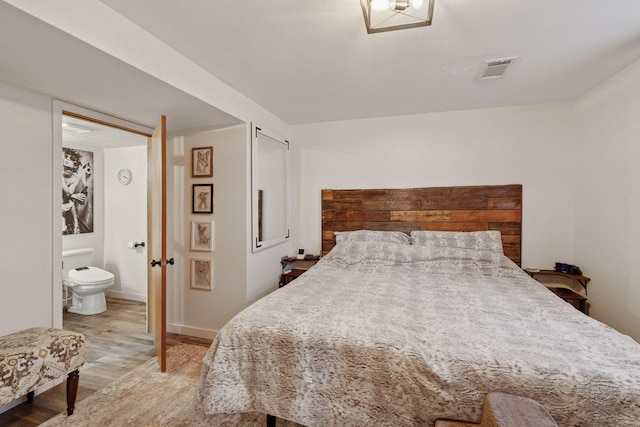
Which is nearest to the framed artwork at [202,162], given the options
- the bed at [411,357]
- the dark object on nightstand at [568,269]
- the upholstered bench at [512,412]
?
the bed at [411,357]

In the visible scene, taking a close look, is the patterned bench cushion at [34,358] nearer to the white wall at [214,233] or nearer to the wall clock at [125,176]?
the white wall at [214,233]

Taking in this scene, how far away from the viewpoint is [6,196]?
1.97 meters

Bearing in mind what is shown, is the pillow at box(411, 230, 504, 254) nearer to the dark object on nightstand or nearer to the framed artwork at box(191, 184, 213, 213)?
the dark object on nightstand

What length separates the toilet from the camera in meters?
3.59

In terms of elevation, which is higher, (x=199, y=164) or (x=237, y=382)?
(x=199, y=164)

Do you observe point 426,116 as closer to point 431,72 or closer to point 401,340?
point 431,72

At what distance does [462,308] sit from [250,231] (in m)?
2.09

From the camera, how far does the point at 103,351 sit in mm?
2793

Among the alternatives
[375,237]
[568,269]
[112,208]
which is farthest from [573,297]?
[112,208]

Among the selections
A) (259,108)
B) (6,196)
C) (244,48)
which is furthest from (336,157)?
(6,196)

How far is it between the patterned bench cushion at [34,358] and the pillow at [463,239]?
122 inches

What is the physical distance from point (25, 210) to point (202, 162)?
58.5 inches

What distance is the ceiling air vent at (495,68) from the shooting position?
7.33ft

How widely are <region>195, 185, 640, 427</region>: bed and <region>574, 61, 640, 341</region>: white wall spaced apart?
756 millimetres
